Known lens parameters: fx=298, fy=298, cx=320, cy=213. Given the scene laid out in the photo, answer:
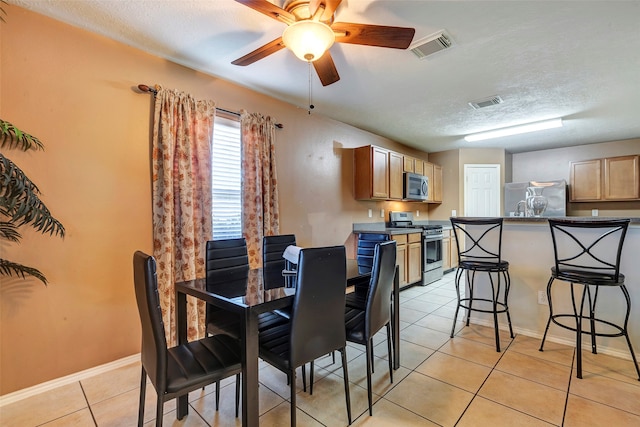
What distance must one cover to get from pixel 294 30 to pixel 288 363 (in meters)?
1.82

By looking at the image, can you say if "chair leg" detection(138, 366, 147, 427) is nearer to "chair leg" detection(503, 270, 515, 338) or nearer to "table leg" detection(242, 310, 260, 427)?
"table leg" detection(242, 310, 260, 427)

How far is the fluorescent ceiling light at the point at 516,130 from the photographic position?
428cm

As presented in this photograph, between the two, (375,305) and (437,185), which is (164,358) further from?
(437,185)

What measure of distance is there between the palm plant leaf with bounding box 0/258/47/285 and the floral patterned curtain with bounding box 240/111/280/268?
5.22ft

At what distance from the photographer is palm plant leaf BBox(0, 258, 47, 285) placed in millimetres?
1828

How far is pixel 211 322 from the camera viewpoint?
2049mm

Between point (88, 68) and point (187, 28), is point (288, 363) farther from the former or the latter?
point (88, 68)

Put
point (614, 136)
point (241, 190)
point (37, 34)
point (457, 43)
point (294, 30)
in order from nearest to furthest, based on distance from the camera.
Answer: point (294, 30) → point (37, 34) → point (457, 43) → point (241, 190) → point (614, 136)

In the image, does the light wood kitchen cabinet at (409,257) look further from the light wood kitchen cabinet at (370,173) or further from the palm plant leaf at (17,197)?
the palm plant leaf at (17,197)

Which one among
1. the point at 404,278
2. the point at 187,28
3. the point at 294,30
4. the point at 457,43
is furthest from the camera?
the point at 404,278

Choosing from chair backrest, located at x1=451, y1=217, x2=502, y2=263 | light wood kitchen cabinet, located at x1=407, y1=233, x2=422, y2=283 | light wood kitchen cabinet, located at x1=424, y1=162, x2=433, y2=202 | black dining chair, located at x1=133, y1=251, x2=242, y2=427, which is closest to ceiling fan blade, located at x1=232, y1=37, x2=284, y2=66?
black dining chair, located at x1=133, y1=251, x2=242, y2=427

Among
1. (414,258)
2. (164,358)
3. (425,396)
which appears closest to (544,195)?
(414,258)

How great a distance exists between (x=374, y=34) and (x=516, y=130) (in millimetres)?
3944

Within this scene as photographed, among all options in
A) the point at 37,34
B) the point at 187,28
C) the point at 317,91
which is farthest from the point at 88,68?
the point at 317,91
